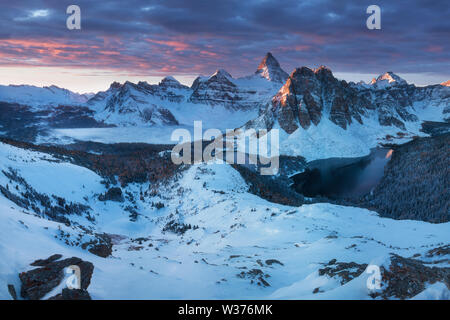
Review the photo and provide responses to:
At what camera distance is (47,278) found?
13367 millimetres

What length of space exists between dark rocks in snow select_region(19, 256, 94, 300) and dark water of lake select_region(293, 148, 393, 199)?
94.0 meters

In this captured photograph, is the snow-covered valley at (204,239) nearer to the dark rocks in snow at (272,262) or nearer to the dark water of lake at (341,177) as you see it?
the dark rocks in snow at (272,262)

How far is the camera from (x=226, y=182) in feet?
237

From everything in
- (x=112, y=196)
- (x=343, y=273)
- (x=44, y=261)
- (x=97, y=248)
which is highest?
(x=44, y=261)

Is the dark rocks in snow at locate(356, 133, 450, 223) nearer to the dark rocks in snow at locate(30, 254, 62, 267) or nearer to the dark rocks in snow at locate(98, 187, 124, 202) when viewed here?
the dark rocks in snow at locate(98, 187, 124, 202)

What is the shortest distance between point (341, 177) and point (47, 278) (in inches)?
5044

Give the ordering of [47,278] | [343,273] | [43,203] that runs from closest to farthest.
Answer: [47,278] < [343,273] < [43,203]

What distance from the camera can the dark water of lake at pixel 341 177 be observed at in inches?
4193

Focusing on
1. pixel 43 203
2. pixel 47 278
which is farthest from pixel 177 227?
pixel 47 278

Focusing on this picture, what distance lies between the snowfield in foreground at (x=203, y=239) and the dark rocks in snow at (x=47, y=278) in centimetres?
58

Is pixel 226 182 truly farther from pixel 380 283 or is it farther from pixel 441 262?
pixel 380 283

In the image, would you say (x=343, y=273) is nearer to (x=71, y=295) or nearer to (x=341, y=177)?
(x=71, y=295)

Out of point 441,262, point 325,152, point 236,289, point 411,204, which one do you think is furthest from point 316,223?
point 325,152
